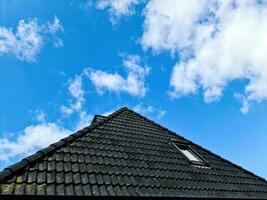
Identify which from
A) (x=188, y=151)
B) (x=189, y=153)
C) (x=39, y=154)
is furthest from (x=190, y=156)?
(x=39, y=154)

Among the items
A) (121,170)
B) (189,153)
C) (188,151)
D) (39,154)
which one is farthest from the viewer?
(188,151)

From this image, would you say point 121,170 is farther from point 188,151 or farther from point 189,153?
point 188,151

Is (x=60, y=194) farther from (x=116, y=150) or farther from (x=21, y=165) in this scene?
(x=116, y=150)

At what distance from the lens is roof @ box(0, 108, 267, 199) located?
4.50 meters

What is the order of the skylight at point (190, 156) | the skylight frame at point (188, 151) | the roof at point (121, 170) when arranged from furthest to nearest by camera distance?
the skylight at point (190, 156), the skylight frame at point (188, 151), the roof at point (121, 170)

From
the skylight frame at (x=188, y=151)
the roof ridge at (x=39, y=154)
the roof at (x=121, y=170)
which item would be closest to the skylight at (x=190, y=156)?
the skylight frame at (x=188, y=151)

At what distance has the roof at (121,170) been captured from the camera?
450 centimetres

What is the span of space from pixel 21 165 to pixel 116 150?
2.57 meters

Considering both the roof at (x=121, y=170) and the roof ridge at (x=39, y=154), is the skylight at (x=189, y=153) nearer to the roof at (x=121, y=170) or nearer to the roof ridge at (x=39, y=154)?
the roof at (x=121, y=170)

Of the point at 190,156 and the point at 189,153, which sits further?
the point at 189,153

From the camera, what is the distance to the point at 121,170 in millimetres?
5797

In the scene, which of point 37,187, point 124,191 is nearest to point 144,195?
point 124,191

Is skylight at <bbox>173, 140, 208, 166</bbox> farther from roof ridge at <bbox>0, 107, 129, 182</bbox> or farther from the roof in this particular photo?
roof ridge at <bbox>0, 107, 129, 182</bbox>

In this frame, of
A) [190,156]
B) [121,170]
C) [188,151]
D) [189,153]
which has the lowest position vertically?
[121,170]
